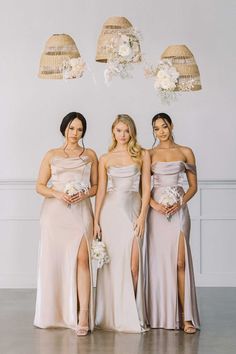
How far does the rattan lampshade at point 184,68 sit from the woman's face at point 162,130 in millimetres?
393

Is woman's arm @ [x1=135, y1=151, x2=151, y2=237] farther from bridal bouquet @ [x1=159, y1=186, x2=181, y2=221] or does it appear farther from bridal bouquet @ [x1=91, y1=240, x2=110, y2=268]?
bridal bouquet @ [x1=91, y1=240, x2=110, y2=268]

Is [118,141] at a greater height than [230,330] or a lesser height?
greater

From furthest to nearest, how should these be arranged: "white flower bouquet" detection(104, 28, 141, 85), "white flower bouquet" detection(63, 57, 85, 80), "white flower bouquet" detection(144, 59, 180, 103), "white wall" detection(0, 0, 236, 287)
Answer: "white wall" detection(0, 0, 236, 287)
"white flower bouquet" detection(144, 59, 180, 103)
"white flower bouquet" detection(63, 57, 85, 80)
"white flower bouquet" detection(104, 28, 141, 85)

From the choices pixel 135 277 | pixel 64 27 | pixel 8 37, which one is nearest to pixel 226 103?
pixel 64 27

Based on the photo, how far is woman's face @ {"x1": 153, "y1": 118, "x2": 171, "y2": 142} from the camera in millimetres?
6574

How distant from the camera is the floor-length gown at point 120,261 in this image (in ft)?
20.9

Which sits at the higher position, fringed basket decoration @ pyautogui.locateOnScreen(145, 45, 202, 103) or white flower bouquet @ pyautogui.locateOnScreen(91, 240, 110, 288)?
fringed basket decoration @ pyautogui.locateOnScreen(145, 45, 202, 103)

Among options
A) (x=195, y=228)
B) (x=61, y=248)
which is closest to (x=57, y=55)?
(x=61, y=248)

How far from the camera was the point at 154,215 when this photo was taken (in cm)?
658

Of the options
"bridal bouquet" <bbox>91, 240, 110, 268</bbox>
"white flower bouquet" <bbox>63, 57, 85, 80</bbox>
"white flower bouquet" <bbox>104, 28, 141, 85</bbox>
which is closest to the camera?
"white flower bouquet" <bbox>104, 28, 141, 85</bbox>

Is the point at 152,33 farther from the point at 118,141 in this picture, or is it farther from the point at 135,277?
the point at 135,277

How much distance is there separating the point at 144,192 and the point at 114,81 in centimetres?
273

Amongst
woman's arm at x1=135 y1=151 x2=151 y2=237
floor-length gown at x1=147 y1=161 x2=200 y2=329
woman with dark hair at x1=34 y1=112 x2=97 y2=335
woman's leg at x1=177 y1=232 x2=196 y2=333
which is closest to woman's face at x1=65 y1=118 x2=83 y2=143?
woman with dark hair at x1=34 y1=112 x2=97 y2=335

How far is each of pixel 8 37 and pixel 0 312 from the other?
10.4 feet
